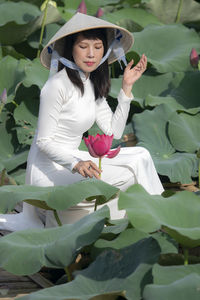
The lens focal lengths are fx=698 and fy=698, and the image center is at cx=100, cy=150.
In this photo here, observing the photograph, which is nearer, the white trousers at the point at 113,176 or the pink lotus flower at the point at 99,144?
the pink lotus flower at the point at 99,144

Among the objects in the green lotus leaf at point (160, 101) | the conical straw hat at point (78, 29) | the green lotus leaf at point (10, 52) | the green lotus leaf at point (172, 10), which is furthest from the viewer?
the green lotus leaf at point (172, 10)

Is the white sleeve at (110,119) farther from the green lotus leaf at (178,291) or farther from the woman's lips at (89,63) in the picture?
the green lotus leaf at (178,291)

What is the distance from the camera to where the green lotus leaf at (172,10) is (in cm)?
546

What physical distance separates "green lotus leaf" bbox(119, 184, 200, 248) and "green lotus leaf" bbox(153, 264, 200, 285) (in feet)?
0.29

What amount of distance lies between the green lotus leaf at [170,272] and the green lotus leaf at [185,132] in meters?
1.89

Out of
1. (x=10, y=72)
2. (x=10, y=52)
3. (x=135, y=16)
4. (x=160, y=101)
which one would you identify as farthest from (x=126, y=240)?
(x=135, y=16)

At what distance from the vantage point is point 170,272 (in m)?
2.04

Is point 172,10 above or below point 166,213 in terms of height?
below

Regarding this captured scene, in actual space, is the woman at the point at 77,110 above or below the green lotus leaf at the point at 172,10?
above

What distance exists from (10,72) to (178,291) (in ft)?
10.0

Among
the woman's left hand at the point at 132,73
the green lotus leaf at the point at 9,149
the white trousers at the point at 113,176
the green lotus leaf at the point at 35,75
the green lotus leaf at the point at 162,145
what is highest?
the woman's left hand at the point at 132,73

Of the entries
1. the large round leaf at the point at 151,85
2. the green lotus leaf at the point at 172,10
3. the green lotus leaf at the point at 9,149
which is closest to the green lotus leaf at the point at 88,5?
the green lotus leaf at the point at 172,10

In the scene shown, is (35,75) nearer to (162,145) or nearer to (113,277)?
(162,145)

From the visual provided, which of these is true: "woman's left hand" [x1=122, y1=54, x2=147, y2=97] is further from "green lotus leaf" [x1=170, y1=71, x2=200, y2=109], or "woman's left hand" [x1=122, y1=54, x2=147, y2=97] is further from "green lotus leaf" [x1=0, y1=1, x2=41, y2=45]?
"green lotus leaf" [x1=0, y1=1, x2=41, y2=45]
